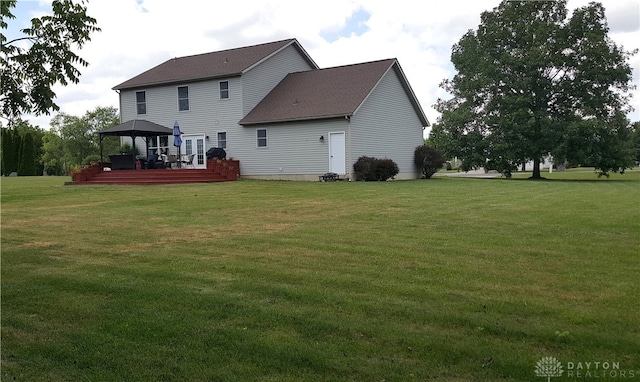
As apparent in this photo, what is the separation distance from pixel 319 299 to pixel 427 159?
25831 millimetres

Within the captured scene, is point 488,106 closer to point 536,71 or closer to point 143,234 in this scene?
point 536,71

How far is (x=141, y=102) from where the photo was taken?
31.5 m

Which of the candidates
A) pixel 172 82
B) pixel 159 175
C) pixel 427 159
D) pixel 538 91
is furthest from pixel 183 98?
pixel 538 91

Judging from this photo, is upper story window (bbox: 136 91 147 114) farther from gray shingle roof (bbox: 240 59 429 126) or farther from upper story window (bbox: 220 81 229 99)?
gray shingle roof (bbox: 240 59 429 126)

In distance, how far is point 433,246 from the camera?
7.45 m

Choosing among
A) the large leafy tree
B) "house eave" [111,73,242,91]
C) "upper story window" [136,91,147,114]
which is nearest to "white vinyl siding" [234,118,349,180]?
"house eave" [111,73,242,91]

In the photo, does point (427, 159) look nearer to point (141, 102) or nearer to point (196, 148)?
point (196, 148)

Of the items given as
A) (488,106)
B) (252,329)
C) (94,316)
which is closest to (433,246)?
(252,329)

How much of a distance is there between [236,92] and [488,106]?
56.0 feet

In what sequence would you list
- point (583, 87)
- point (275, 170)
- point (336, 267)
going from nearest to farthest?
point (336, 267) → point (275, 170) → point (583, 87)

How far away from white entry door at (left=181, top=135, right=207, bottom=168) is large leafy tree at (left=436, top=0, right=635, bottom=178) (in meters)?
15.9

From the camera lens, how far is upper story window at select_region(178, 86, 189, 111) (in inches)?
1175

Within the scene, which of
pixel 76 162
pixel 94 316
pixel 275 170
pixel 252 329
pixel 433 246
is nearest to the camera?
pixel 252 329

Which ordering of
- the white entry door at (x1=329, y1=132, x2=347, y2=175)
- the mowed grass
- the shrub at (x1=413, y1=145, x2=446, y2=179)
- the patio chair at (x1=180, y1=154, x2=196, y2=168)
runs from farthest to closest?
the shrub at (x1=413, y1=145, x2=446, y2=179), the patio chair at (x1=180, y1=154, x2=196, y2=168), the white entry door at (x1=329, y1=132, x2=347, y2=175), the mowed grass
